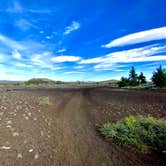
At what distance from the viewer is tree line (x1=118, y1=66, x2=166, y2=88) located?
47.1 m

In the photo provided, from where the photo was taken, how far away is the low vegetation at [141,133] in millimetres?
6127

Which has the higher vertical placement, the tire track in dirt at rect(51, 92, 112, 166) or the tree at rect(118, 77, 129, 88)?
the tree at rect(118, 77, 129, 88)

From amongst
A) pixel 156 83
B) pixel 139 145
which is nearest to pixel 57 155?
pixel 139 145

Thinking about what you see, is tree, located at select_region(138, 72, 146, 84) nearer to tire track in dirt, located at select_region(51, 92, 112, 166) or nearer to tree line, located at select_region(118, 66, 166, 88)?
tree line, located at select_region(118, 66, 166, 88)

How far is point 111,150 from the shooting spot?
18.8ft

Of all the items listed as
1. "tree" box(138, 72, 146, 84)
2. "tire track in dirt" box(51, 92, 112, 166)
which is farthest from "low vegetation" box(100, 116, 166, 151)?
"tree" box(138, 72, 146, 84)

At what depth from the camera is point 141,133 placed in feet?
22.4

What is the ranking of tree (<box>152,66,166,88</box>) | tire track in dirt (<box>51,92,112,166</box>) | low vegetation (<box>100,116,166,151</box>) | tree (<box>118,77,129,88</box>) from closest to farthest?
tire track in dirt (<box>51,92,112,166</box>), low vegetation (<box>100,116,166,151</box>), tree (<box>152,66,166,88</box>), tree (<box>118,77,129,88</box>)

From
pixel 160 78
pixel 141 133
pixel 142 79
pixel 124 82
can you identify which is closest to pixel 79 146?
pixel 141 133

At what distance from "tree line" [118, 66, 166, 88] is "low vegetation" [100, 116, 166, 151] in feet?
141

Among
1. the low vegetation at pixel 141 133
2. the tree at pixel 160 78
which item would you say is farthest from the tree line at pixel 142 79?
the low vegetation at pixel 141 133

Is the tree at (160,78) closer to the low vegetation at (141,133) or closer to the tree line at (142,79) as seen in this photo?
the tree line at (142,79)

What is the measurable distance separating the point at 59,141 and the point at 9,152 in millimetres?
1746

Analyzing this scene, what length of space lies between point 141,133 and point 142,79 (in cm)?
6448
